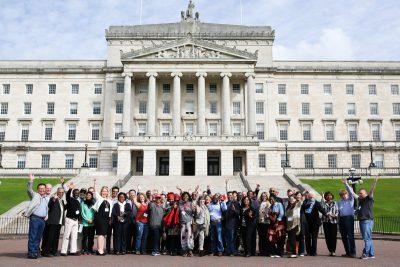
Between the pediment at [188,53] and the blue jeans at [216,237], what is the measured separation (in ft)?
154

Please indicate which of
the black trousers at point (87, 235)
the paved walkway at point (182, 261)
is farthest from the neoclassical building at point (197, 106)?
the paved walkway at point (182, 261)

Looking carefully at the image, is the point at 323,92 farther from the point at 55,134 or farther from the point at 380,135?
the point at 55,134

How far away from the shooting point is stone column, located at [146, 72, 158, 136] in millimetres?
59688

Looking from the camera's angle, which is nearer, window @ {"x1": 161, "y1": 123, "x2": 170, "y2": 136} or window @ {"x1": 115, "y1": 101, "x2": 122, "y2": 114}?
window @ {"x1": 161, "y1": 123, "x2": 170, "y2": 136}

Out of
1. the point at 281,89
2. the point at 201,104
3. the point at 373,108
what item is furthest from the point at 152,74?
the point at 373,108

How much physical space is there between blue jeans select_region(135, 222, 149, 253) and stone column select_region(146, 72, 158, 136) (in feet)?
139

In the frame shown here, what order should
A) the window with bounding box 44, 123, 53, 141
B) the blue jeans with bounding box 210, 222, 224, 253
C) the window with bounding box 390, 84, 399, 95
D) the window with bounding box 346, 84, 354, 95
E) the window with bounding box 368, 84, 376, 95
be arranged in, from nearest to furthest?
the blue jeans with bounding box 210, 222, 224, 253 < the window with bounding box 44, 123, 53, 141 < the window with bounding box 346, 84, 354, 95 < the window with bounding box 368, 84, 376, 95 < the window with bounding box 390, 84, 399, 95

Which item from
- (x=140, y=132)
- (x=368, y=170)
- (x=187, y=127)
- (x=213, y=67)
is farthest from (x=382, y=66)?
(x=140, y=132)

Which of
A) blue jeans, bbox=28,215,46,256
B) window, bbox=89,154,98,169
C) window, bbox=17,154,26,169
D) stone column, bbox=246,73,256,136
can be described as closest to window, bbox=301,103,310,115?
stone column, bbox=246,73,256,136

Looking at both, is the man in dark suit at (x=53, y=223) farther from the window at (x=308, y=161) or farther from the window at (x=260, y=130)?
the window at (x=308, y=161)

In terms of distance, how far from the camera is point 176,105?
60.7m

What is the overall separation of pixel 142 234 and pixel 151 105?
146 ft

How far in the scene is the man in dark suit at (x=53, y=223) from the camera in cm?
1578

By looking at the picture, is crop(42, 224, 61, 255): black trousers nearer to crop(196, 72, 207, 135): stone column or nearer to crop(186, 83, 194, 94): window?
crop(196, 72, 207, 135): stone column
